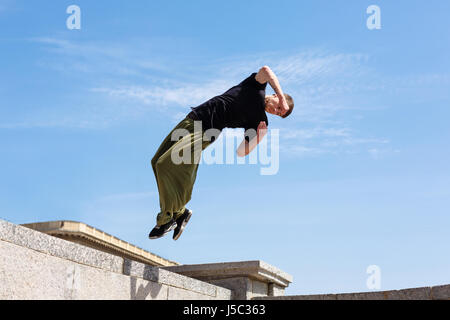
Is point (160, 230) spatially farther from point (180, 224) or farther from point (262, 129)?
point (262, 129)

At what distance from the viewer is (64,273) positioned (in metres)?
4.57

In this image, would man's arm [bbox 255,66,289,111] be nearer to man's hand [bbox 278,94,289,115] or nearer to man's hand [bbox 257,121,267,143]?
man's hand [bbox 278,94,289,115]

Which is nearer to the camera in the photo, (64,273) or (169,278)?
(64,273)

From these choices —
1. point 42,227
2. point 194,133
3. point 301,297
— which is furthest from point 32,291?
point 42,227

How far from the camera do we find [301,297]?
656cm

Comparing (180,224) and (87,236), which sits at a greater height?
(87,236)

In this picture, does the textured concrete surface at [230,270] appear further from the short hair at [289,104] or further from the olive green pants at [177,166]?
the short hair at [289,104]

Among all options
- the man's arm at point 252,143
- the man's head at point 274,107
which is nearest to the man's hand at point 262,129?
the man's arm at point 252,143

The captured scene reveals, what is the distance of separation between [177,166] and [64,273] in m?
1.59

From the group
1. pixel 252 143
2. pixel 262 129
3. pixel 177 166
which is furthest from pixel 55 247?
pixel 262 129

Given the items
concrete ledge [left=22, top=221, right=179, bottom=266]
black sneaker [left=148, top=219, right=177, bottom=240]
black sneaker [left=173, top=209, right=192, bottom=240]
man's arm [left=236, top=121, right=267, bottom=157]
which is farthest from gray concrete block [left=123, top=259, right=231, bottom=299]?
concrete ledge [left=22, top=221, right=179, bottom=266]
